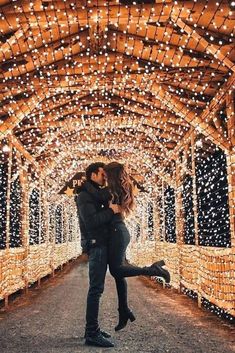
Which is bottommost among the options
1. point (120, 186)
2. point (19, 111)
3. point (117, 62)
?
point (120, 186)

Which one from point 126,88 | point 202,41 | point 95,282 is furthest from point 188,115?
point 95,282

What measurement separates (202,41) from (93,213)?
291 cm

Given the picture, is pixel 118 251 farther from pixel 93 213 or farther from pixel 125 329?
pixel 125 329

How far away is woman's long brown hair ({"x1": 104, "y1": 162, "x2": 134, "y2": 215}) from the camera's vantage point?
3.61 m

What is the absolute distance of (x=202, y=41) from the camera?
5418 millimetres

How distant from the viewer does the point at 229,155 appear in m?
6.50

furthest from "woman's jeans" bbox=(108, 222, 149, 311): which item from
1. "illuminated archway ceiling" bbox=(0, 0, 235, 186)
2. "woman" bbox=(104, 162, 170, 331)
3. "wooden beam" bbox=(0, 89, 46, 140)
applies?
"wooden beam" bbox=(0, 89, 46, 140)

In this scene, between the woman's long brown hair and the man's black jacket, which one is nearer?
the man's black jacket

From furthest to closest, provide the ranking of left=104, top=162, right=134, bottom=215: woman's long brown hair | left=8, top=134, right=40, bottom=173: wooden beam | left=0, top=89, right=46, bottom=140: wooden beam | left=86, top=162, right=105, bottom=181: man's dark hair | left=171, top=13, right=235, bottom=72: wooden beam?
left=8, top=134, right=40, bottom=173: wooden beam < left=0, top=89, right=46, bottom=140: wooden beam < left=171, top=13, right=235, bottom=72: wooden beam < left=86, top=162, right=105, bottom=181: man's dark hair < left=104, top=162, right=134, bottom=215: woman's long brown hair

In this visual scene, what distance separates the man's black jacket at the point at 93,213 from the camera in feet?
11.4

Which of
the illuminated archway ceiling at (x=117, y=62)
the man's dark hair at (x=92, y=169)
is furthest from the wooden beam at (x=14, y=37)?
the man's dark hair at (x=92, y=169)

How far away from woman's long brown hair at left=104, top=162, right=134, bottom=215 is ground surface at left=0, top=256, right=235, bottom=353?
3.53ft

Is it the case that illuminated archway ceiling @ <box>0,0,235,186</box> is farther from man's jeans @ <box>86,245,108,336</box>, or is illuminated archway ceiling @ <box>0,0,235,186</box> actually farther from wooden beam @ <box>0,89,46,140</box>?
man's jeans @ <box>86,245,108,336</box>

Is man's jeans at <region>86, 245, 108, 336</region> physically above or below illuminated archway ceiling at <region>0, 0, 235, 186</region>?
below
